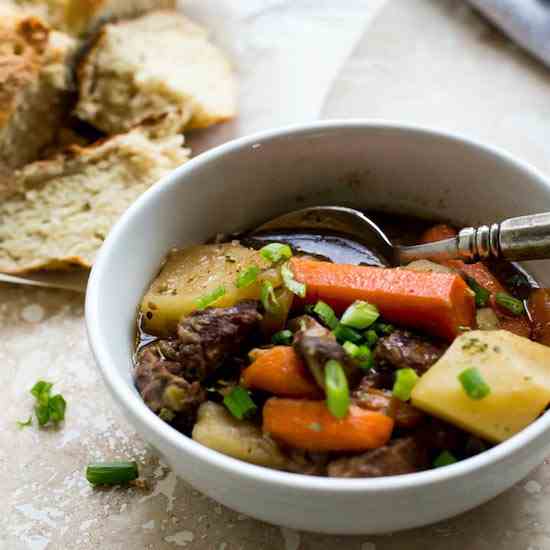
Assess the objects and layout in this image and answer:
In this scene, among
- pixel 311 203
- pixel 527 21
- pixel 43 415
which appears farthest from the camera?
pixel 527 21

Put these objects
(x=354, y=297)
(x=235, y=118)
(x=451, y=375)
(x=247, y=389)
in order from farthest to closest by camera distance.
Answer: (x=235, y=118), (x=354, y=297), (x=247, y=389), (x=451, y=375)

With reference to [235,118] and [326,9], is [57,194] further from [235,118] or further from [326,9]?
[326,9]

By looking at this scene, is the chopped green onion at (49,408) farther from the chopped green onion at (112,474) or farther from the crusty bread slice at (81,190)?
the crusty bread slice at (81,190)

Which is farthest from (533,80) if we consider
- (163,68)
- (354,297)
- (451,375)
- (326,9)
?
(451,375)

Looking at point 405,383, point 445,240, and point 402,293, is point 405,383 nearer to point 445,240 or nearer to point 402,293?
point 402,293

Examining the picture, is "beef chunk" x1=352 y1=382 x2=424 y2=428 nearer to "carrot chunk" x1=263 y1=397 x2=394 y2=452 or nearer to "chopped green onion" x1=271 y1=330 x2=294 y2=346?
"carrot chunk" x1=263 y1=397 x2=394 y2=452

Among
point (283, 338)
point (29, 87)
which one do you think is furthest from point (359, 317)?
point (29, 87)

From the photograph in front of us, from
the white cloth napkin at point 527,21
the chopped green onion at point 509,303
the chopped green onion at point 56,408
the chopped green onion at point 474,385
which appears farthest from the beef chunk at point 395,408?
the white cloth napkin at point 527,21
